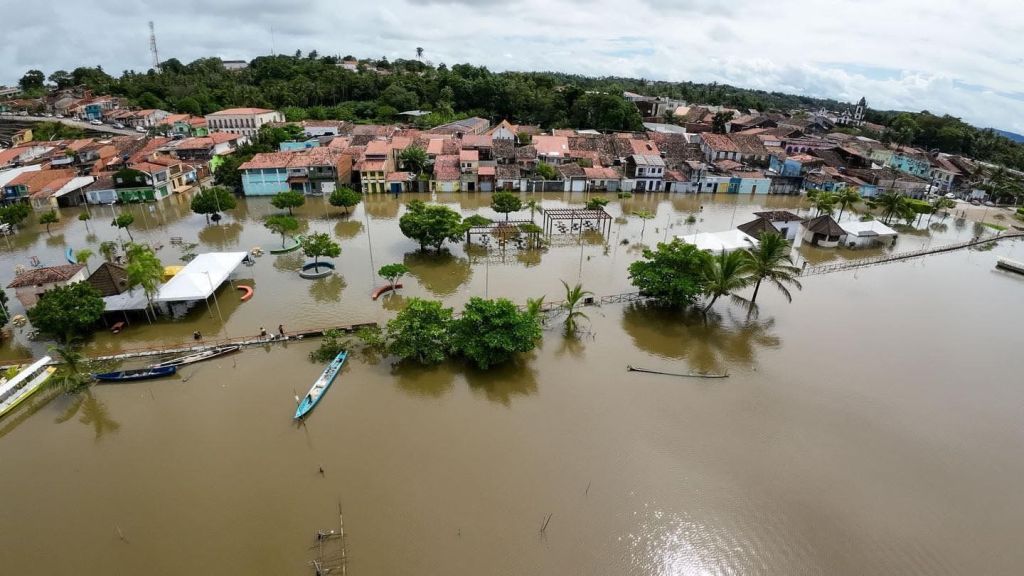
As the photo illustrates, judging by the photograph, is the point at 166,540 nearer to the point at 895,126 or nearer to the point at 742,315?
the point at 742,315

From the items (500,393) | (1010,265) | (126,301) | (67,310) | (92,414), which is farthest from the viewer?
(1010,265)

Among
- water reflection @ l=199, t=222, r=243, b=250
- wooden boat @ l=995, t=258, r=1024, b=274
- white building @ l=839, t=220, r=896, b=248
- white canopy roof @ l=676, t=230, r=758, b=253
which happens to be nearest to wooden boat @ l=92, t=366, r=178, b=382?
water reflection @ l=199, t=222, r=243, b=250

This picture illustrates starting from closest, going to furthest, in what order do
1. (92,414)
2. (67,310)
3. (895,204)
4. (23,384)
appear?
1. (92,414)
2. (23,384)
3. (67,310)
4. (895,204)

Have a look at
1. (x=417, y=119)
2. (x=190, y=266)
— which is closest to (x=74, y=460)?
(x=190, y=266)

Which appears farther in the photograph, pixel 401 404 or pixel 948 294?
pixel 948 294

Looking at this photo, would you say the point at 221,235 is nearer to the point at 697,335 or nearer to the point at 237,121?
the point at 697,335

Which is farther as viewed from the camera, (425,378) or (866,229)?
(866,229)

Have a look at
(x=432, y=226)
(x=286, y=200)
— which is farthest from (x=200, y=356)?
(x=286, y=200)
